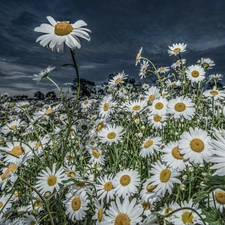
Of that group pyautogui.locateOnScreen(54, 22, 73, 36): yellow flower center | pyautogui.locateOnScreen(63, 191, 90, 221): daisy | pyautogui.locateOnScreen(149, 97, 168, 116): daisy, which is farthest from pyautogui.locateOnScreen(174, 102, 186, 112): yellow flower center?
pyautogui.locateOnScreen(54, 22, 73, 36): yellow flower center

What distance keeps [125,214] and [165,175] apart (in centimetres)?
35

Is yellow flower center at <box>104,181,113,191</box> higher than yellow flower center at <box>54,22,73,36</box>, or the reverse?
yellow flower center at <box>54,22,73,36</box>

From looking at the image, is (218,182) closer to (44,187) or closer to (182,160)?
(182,160)

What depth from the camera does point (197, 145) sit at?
130 cm

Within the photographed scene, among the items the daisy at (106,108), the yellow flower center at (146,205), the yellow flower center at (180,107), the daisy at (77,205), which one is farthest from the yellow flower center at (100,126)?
the yellow flower center at (146,205)

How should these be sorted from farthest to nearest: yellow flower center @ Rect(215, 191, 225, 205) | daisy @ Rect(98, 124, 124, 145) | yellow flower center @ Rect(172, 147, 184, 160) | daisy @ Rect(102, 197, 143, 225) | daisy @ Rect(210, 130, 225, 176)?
daisy @ Rect(98, 124, 124, 145) → yellow flower center @ Rect(172, 147, 184, 160) → yellow flower center @ Rect(215, 191, 225, 205) → daisy @ Rect(102, 197, 143, 225) → daisy @ Rect(210, 130, 225, 176)

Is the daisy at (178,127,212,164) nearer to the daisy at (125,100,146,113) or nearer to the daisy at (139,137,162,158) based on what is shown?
the daisy at (139,137,162,158)

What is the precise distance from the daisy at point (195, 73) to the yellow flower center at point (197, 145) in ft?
3.90

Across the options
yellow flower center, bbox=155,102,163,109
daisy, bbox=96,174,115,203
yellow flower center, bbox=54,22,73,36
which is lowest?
daisy, bbox=96,174,115,203

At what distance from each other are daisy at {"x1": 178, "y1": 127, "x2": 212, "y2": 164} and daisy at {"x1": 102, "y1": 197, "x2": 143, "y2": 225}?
409mm

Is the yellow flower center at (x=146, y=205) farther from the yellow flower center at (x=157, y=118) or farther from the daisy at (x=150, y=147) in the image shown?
the yellow flower center at (x=157, y=118)

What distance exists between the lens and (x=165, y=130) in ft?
7.56

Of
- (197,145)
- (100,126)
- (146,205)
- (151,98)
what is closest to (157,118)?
(151,98)

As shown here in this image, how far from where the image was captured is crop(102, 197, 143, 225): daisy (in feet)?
3.32
